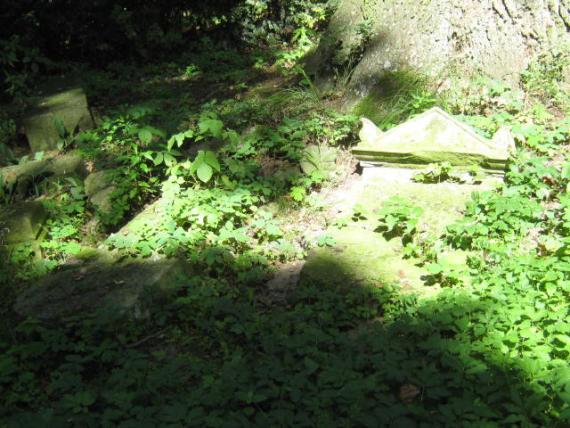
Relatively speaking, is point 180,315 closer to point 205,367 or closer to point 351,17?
point 205,367

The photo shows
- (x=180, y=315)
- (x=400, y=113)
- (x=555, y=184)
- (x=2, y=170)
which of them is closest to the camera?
(x=180, y=315)

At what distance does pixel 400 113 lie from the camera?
566 cm

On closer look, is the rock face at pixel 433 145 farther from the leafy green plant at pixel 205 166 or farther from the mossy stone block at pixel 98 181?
the mossy stone block at pixel 98 181

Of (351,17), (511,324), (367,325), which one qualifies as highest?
(351,17)

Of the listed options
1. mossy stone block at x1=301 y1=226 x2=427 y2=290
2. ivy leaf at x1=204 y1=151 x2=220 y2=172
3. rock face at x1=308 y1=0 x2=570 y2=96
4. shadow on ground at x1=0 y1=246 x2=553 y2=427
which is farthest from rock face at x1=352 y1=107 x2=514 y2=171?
shadow on ground at x1=0 y1=246 x2=553 y2=427

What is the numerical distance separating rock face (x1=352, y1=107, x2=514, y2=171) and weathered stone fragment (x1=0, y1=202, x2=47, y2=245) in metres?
3.01

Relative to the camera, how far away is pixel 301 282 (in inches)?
158

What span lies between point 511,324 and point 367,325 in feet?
2.87

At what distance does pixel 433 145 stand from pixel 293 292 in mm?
Answer: 1859

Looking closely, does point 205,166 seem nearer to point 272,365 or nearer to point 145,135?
point 145,135

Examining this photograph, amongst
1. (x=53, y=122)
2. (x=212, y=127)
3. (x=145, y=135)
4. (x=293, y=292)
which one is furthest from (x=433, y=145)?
(x=53, y=122)

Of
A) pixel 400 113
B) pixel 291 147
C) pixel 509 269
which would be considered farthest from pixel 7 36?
pixel 509 269

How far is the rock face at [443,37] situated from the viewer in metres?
5.48

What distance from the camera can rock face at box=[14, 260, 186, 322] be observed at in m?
3.90
